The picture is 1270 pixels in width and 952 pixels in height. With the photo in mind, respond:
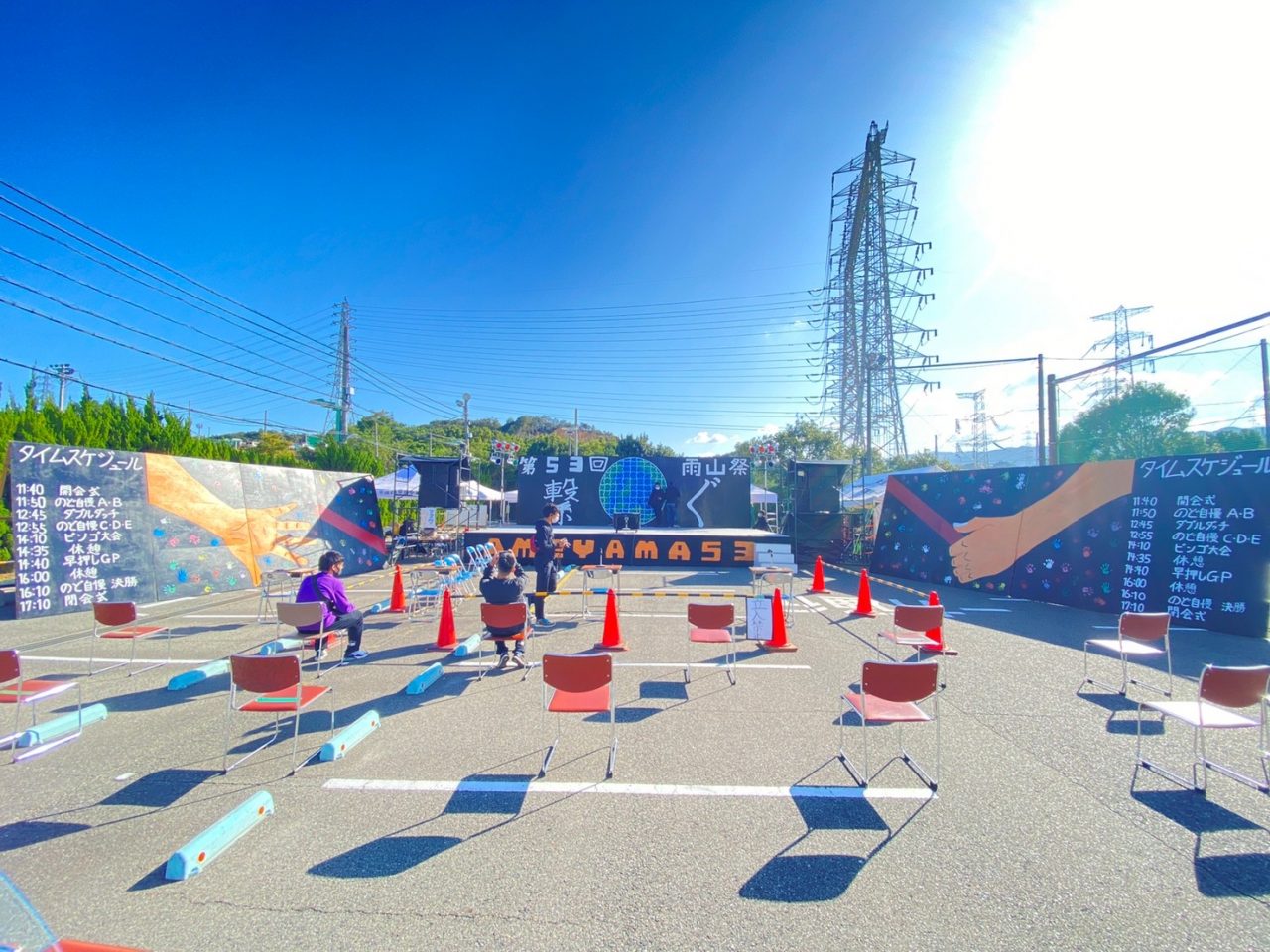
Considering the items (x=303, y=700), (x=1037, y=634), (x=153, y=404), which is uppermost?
(x=153, y=404)

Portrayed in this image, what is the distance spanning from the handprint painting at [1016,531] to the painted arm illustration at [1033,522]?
18 mm

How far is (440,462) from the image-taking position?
17.3 meters

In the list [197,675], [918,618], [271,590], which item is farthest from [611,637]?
[271,590]

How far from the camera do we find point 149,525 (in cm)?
1055

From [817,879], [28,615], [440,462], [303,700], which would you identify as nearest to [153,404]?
[440,462]

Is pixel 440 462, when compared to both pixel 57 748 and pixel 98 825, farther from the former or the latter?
pixel 98 825

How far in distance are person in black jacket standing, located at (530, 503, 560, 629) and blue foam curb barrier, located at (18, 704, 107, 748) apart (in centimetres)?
479

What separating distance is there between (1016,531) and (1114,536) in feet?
6.31

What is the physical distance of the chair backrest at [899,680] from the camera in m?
3.73

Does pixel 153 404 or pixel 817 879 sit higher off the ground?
pixel 153 404

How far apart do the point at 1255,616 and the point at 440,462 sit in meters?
17.6

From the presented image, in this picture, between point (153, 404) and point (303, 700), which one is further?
point (153, 404)

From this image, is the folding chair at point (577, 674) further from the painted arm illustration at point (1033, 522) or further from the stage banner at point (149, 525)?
the painted arm illustration at point (1033, 522)

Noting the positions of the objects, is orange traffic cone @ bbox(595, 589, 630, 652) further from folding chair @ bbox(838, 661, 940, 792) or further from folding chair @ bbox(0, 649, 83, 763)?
folding chair @ bbox(0, 649, 83, 763)
